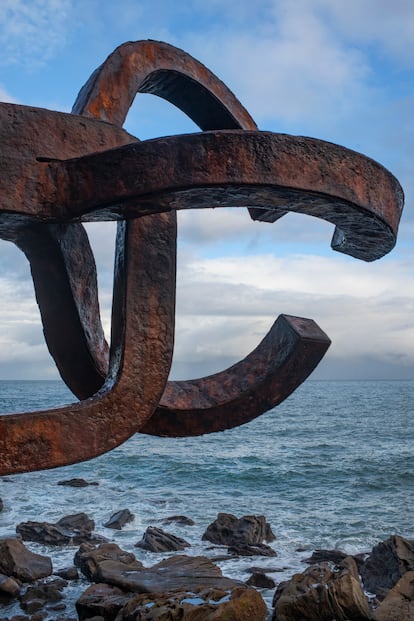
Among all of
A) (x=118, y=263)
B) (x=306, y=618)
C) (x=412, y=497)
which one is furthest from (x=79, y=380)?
(x=412, y=497)

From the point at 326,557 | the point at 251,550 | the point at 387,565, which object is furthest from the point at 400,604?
the point at 251,550

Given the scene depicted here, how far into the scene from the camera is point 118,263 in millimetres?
2723

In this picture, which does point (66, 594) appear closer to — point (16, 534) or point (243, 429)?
point (16, 534)

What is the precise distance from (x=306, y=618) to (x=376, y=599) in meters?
2.77

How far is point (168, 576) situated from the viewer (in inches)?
412

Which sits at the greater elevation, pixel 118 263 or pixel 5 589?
pixel 118 263

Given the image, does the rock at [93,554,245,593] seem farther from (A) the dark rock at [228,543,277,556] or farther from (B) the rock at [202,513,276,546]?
(B) the rock at [202,513,276,546]

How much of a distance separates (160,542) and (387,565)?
441 centimetres

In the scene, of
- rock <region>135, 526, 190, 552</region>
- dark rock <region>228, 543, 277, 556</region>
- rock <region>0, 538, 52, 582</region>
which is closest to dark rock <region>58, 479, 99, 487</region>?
rock <region>135, 526, 190, 552</region>

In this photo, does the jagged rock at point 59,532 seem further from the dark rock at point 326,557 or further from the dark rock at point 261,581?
the dark rock at point 326,557

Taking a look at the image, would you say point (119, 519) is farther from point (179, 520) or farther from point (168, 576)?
point (168, 576)

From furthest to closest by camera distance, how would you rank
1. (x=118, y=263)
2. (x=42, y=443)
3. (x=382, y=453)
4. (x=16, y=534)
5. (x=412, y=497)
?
(x=382, y=453) → (x=412, y=497) → (x=16, y=534) → (x=118, y=263) → (x=42, y=443)

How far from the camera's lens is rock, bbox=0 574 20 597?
1061 centimetres

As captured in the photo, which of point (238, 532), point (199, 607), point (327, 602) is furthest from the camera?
point (238, 532)
